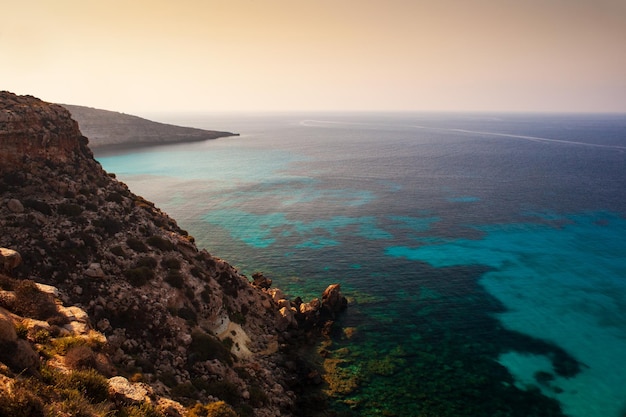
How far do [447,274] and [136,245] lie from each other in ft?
181

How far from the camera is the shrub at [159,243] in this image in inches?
1922

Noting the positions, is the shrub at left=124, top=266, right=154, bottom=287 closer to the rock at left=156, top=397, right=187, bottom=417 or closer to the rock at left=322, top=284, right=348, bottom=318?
the rock at left=156, top=397, right=187, bottom=417

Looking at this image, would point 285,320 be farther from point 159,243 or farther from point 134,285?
point 134,285

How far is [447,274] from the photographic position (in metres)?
72.3

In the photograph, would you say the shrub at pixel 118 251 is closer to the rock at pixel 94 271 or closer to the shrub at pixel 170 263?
the rock at pixel 94 271

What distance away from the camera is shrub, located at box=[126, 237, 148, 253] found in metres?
46.1

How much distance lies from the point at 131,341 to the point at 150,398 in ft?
44.4

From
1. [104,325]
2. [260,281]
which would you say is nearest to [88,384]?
[104,325]

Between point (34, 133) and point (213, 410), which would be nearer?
point (213, 410)

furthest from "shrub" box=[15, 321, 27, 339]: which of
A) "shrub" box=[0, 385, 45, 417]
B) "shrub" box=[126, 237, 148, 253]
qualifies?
"shrub" box=[126, 237, 148, 253]

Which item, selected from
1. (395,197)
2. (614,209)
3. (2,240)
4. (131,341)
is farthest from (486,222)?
(2,240)

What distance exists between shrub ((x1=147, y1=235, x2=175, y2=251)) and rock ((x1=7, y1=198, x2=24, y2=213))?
13.8 metres

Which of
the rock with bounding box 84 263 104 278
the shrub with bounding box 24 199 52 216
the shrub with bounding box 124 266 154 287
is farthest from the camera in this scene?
the shrub with bounding box 24 199 52 216

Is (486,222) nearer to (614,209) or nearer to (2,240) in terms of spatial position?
(614,209)
